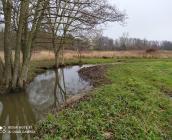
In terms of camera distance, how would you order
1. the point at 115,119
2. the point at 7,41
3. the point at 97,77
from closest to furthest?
the point at 115,119
the point at 7,41
the point at 97,77

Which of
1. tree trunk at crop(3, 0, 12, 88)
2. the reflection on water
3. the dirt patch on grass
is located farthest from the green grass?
tree trunk at crop(3, 0, 12, 88)

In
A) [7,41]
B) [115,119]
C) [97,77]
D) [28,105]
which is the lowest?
[28,105]

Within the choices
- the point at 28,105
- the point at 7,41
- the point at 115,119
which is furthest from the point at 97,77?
the point at 115,119

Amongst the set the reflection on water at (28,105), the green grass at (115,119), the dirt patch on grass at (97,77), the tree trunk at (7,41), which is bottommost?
the reflection on water at (28,105)

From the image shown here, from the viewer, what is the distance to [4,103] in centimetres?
1386

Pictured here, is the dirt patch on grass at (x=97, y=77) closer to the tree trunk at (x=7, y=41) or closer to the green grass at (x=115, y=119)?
the tree trunk at (x=7, y=41)

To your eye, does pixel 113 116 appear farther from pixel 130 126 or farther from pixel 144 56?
pixel 144 56

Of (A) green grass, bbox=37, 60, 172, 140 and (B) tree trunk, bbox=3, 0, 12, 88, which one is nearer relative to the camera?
(A) green grass, bbox=37, 60, 172, 140

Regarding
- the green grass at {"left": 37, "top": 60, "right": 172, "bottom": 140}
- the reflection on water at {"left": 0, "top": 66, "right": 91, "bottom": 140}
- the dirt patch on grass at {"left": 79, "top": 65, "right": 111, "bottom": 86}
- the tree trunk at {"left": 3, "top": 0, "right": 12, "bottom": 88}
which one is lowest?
the reflection on water at {"left": 0, "top": 66, "right": 91, "bottom": 140}

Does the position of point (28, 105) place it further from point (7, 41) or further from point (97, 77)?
point (97, 77)

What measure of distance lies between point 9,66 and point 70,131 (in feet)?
32.1

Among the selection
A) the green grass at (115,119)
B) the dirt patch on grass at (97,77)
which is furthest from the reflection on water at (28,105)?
the dirt patch on grass at (97,77)

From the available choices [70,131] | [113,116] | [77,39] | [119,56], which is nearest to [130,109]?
[113,116]

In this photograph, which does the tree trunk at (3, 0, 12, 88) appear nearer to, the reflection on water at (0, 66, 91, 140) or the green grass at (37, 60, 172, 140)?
the reflection on water at (0, 66, 91, 140)
